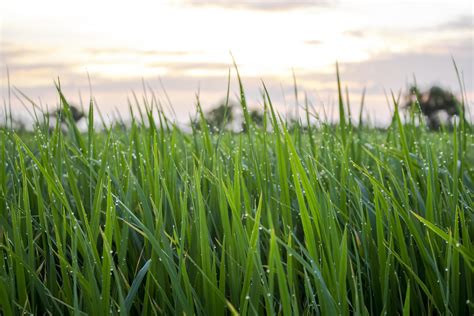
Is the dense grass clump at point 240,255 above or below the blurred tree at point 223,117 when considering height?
below

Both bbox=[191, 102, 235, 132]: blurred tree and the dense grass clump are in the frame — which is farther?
bbox=[191, 102, 235, 132]: blurred tree

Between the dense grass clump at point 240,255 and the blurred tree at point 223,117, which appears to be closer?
the dense grass clump at point 240,255

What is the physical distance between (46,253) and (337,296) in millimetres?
719

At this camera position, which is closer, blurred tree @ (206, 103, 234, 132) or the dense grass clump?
the dense grass clump

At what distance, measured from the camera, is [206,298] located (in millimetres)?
1160

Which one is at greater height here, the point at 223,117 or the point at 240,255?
the point at 223,117

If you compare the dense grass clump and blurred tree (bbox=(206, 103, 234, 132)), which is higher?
blurred tree (bbox=(206, 103, 234, 132))

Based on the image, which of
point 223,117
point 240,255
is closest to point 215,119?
point 223,117

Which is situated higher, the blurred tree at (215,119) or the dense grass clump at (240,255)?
the blurred tree at (215,119)

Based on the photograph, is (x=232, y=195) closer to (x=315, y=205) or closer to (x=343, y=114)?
(x=315, y=205)

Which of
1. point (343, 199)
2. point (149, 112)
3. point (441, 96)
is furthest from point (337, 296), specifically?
point (441, 96)

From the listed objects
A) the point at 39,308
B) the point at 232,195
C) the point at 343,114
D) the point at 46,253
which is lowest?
the point at 39,308

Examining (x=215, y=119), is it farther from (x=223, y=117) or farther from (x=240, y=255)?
(x=240, y=255)

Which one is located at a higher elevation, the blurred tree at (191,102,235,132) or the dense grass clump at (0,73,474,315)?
the blurred tree at (191,102,235,132)
